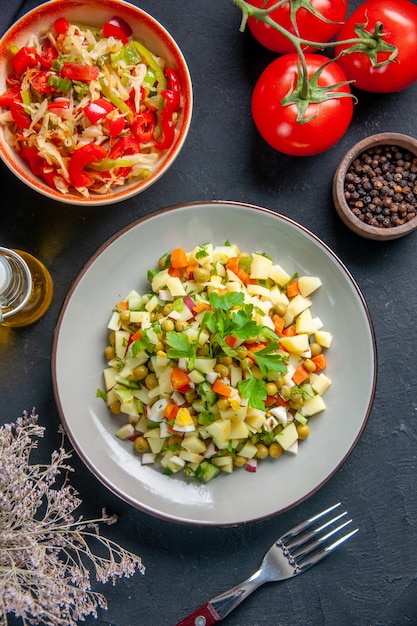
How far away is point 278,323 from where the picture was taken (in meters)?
2.94

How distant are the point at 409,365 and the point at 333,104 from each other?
1.35 meters

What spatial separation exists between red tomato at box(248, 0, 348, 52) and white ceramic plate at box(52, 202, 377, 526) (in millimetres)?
822

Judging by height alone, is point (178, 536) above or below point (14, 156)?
below

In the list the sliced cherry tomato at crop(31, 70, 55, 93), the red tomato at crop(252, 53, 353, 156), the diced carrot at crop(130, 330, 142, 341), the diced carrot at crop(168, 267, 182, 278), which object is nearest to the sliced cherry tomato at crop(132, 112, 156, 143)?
the sliced cherry tomato at crop(31, 70, 55, 93)

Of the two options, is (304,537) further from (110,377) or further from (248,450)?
(110,377)

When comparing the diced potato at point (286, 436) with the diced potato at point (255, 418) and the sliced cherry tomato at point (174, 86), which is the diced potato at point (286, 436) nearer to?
the diced potato at point (255, 418)

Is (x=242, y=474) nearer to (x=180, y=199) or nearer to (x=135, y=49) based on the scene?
(x=180, y=199)

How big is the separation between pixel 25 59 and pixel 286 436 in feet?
6.84

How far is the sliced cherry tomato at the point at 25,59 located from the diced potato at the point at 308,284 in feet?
5.18

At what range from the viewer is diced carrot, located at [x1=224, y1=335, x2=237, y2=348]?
274 centimetres

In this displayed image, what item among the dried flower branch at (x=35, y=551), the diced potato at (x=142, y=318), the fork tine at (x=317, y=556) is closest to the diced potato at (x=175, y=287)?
the diced potato at (x=142, y=318)

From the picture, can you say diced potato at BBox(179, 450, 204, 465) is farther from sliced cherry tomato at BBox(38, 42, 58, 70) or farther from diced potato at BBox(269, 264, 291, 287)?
sliced cherry tomato at BBox(38, 42, 58, 70)

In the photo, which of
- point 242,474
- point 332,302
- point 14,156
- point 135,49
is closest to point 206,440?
point 242,474

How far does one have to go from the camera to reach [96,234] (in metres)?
3.16
